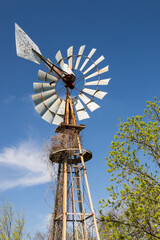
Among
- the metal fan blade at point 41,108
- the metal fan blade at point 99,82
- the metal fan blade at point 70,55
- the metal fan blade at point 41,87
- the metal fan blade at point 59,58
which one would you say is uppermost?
the metal fan blade at point 70,55

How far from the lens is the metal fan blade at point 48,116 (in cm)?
1066

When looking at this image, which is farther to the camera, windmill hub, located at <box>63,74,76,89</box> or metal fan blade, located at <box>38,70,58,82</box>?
windmill hub, located at <box>63,74,76,89</box>

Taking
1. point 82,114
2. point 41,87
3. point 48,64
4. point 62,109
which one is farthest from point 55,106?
point 48,64

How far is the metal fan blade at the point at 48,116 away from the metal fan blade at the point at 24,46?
2.11m

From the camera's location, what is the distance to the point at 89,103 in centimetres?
1140

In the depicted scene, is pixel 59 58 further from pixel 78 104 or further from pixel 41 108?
pixel 41 108

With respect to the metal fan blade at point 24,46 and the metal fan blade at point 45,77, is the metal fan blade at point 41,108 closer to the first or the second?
the metal fan blade at point 45,77

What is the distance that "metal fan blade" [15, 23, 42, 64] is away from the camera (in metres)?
9.52

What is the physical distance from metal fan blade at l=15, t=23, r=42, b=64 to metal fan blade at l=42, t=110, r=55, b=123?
2106 millimetres

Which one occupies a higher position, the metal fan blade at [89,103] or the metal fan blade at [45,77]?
the metal fan blade at [45,77]

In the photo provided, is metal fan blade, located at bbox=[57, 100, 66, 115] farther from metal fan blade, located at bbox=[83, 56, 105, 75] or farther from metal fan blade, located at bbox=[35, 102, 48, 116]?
metal fan blade, located at bbox=[83, 56, 105, 75]

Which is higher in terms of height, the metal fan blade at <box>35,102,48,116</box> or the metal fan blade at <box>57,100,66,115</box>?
the metal fan blade at <box>57,100,66,115</box>

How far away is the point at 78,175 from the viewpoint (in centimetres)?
1009

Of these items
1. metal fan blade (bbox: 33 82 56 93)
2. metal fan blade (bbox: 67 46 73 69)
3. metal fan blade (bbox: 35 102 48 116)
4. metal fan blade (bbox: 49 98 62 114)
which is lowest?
metal fan blade (bbox: 35 102 48 116)
